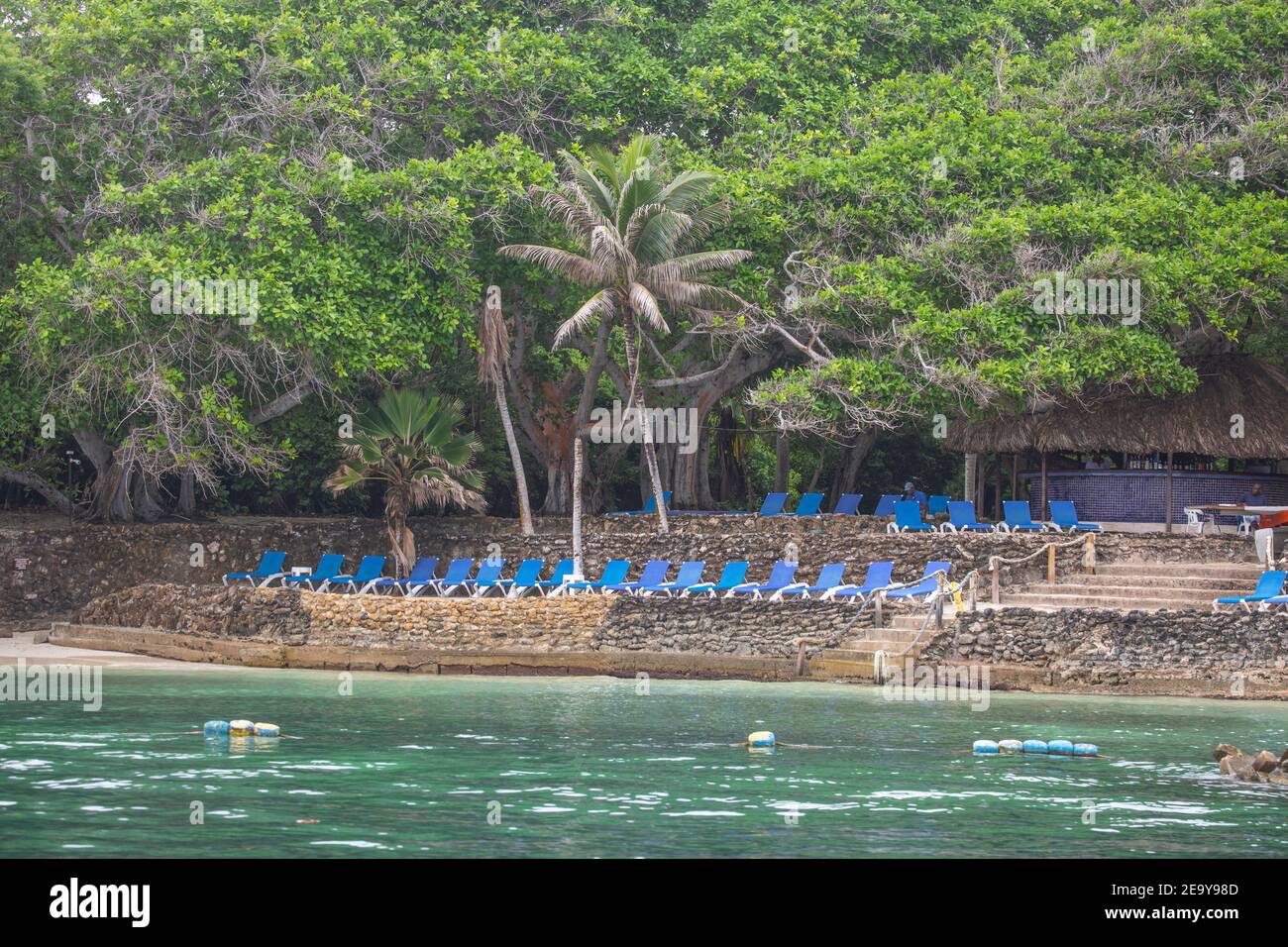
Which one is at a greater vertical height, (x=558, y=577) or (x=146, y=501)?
(x=146, y=501)

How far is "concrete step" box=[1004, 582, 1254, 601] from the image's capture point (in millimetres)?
25141

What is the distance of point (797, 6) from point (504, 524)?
11860 millimetres

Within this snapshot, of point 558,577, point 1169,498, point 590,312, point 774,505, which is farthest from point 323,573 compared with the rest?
point 1169,498

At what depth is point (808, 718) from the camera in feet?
65.6

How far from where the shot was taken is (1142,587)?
25484 mm

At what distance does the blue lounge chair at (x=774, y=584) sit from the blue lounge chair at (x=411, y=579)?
5.57m

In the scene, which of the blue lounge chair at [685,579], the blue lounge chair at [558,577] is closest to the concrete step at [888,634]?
the blue lounge chair at [685,579]

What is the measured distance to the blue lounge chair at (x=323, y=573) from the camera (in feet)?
94.2

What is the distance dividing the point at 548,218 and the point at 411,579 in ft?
23.3

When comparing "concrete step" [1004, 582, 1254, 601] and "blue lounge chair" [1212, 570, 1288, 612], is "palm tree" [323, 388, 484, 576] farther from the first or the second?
"blue lounge chair" [1212, 570, 1288, 612]

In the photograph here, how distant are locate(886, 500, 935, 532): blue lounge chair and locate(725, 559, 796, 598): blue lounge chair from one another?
3548mm

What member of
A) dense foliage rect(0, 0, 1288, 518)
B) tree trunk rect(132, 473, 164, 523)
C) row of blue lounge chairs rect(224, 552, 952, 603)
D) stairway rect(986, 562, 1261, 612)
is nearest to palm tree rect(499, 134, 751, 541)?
dense foliage rect(0, 0, 1288, 518)

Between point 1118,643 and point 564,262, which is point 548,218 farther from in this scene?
point 1118,643

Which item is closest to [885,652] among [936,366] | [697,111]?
[936,366]
